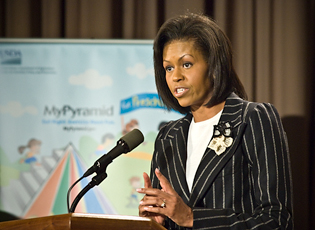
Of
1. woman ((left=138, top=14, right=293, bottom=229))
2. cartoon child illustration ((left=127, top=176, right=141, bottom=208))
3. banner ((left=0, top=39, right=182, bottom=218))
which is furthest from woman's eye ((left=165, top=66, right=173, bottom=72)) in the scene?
cartoon child illustration ((left=127, top=176, right=141, bottom=208))

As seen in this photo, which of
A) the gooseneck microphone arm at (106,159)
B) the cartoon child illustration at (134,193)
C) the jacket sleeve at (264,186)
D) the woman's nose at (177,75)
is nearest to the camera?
the gooseneck microphone arm at (106,159)

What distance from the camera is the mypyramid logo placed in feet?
10.3

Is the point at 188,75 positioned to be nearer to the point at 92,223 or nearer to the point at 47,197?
the point at 92,223

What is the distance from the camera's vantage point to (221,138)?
1.63 metres

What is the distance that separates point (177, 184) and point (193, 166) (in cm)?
11

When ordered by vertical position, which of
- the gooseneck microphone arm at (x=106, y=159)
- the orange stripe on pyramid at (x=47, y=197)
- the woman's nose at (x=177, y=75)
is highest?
the woman's nose at (x=177, y=75)

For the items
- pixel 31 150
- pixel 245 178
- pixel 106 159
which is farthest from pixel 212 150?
pixel 31 150

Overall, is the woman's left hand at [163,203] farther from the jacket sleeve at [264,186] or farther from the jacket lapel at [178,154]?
the jacket lapel at [178,154]

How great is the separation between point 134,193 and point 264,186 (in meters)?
1.65

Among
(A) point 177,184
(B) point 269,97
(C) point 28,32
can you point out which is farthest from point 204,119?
(C) point 28,32

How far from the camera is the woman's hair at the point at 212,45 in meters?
1.71

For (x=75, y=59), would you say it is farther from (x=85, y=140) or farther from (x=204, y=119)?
(x=204, y=119)

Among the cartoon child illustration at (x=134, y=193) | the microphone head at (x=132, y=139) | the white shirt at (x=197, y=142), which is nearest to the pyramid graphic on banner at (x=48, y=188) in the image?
the cartoon child illustration at (x=134, y=193)

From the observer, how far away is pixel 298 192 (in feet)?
9.96
